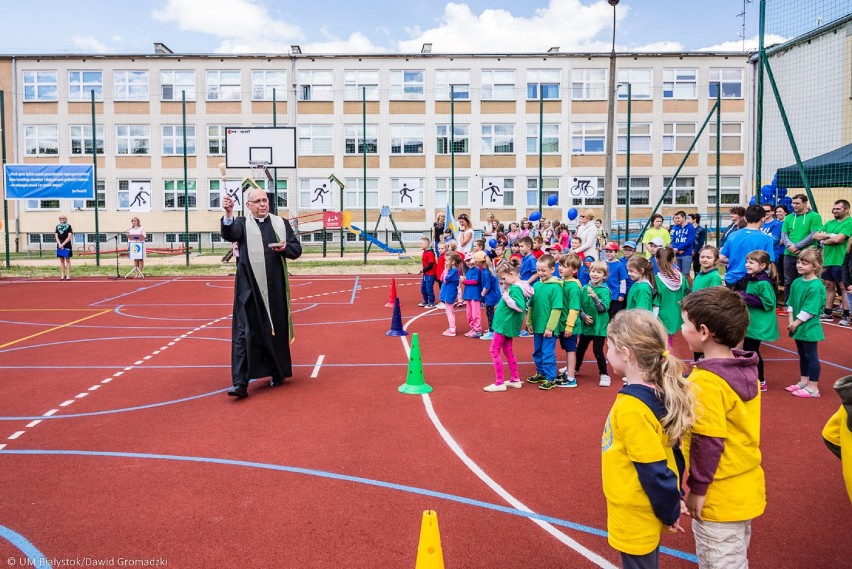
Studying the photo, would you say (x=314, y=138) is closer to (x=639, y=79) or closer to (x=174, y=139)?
(x=174, y=139)

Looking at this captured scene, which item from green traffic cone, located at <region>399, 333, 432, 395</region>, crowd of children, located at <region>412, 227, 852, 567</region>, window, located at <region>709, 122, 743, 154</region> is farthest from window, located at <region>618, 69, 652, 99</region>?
crowd of children, located at <region>412, 227, 852, 567</region>

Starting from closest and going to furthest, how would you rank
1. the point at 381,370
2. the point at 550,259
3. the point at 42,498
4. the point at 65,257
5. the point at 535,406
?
1. the point at 42,498
2. the point at 535,406
3. the point at 550,259
4. the point at 381,370
5. the point at 65,257

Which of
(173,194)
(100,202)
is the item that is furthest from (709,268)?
(100,202)

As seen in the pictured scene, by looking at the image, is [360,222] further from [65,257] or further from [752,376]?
[752,376]

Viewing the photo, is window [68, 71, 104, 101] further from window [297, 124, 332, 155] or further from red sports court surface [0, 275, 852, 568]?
red sports court surface [0, 275, 852, 568]

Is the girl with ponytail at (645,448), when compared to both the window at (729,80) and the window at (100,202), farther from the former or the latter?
the window at (729,80)

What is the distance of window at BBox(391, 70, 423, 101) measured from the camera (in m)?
38.1

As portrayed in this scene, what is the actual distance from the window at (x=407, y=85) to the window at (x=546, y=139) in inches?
257

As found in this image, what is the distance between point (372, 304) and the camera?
15.7 meters

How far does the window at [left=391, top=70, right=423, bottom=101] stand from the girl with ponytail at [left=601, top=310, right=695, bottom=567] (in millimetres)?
36713

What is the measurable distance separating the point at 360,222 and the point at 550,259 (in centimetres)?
3146

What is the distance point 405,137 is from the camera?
3812 cm

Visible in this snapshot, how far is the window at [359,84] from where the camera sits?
125ft

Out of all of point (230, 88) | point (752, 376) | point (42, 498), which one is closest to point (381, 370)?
point (42, 498)
